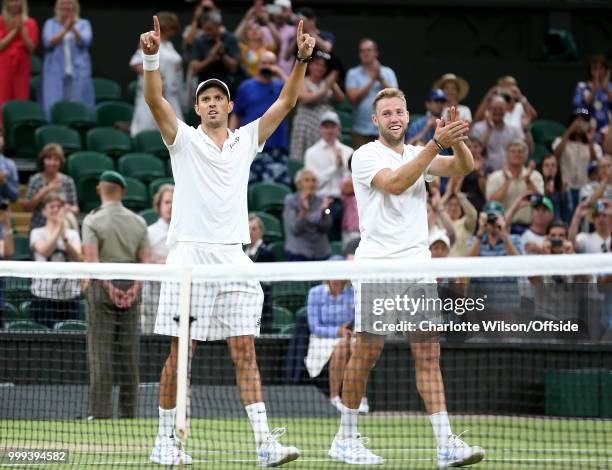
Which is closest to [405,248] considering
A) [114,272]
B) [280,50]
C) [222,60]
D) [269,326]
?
[114,272]

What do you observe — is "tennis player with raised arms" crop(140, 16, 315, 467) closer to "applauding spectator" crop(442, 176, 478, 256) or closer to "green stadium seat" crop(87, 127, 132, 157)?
"applauding spectator" crop(442, 176, 478, 256)

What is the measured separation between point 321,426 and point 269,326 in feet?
8.83

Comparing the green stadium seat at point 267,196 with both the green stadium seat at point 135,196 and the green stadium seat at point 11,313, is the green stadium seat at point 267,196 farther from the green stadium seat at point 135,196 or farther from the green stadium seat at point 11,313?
the green stadium seat at point 11,313

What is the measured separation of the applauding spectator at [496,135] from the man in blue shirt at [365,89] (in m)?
1.37

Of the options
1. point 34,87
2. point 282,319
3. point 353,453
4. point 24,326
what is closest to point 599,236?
point 282,319

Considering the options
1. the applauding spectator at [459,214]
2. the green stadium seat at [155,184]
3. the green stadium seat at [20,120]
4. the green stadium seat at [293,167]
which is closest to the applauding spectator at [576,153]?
the applauding spectator at [459,214]

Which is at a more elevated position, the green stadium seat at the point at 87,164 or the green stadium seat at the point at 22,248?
the green stadium seat at the point at 87,164

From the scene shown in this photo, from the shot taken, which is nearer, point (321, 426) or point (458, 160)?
point (458, 160)

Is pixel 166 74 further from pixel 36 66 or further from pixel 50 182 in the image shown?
pixel 50 182

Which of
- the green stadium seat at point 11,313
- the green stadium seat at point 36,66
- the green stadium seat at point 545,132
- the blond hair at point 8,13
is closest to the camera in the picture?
the green stadium seat at point 11,313

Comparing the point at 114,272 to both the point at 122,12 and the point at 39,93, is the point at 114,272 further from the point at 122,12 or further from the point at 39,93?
the point at 122,12

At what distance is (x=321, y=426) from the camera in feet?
34.5

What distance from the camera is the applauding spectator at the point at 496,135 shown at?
54.6ft

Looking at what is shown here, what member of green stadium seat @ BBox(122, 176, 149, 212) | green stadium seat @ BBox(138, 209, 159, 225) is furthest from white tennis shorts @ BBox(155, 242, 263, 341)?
green stadium seat @ BBox(122, 176, 149, 212)
